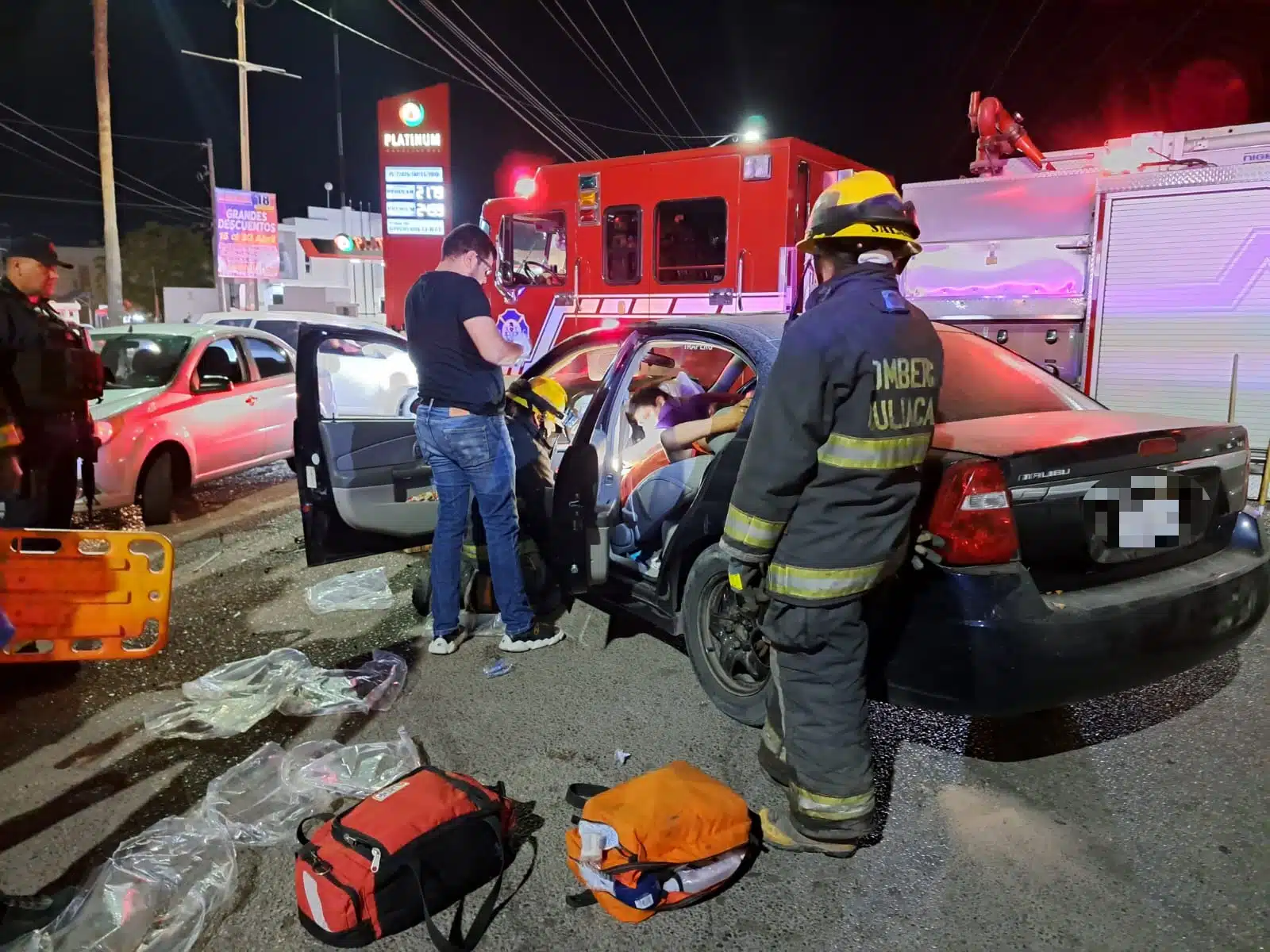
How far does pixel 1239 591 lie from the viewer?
271cm

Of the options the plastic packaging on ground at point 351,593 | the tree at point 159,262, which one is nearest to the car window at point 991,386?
the plastic packaging on ground at point 351,593

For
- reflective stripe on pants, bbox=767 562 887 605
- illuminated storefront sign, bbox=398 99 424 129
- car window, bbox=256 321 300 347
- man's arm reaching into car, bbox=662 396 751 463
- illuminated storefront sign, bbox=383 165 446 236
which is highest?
illuminated storefront sign, bbox=398 99 424 129

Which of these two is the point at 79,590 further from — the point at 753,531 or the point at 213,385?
the point at 213,385

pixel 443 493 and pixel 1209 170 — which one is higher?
pixel 1209 170

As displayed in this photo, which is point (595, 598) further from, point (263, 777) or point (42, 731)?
point (42, 731)

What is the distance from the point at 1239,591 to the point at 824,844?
1.57 meters

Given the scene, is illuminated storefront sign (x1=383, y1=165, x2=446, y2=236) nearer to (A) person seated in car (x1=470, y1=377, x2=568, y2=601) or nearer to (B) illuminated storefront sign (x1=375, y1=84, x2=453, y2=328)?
(B) illuminated storefront sign (x1=375, y1=84, x2=453, y2=328)

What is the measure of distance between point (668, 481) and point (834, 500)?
5.78 feet

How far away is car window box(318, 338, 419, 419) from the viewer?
4.41 meters

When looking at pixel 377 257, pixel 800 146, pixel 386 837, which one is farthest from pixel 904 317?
pixel 377 257

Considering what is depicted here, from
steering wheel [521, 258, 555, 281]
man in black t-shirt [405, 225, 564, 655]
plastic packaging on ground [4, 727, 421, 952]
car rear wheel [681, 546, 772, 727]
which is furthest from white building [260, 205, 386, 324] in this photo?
plastic packaging on ground [4, 727, 421, 952]

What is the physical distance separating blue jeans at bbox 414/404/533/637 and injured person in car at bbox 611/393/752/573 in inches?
20.6

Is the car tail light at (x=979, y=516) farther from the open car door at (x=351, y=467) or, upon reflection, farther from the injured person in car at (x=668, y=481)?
the open car door at (x=351, y=467)

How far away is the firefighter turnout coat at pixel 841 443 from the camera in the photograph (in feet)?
7.09
